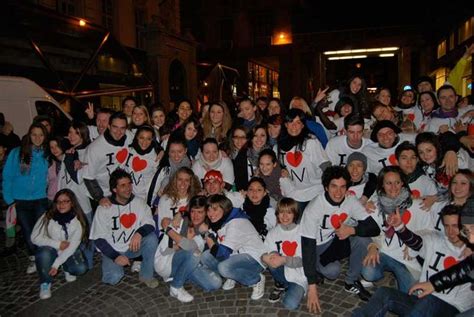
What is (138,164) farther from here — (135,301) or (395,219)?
(395,219)

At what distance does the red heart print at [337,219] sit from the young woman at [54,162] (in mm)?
3967

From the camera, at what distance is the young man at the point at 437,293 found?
10.7ft

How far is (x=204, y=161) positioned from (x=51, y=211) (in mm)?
2075

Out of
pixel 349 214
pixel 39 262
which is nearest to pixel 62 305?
pixel 39 262

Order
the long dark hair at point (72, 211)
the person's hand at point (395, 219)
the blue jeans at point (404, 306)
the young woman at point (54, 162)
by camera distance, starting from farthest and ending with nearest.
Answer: the young woman at point (54, 162), the long dark hair at point (72, 211), the person's hand at point (395, 219), the blue jeans at point (404, 306)

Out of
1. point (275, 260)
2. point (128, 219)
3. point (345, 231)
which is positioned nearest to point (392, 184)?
point (345, 231)

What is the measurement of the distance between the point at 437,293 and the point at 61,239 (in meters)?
4.27

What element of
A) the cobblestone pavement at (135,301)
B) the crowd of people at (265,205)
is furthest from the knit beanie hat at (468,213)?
the cobblestone pavement at (135,301)

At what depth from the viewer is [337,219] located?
4.31 metres

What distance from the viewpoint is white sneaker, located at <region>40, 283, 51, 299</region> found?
4454mm

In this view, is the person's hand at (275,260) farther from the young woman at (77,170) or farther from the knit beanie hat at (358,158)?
the young woman at (77,170)

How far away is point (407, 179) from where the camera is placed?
4363 mm

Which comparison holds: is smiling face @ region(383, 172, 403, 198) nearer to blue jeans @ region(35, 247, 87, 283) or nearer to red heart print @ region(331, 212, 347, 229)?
red heart print @ region(331, 212, 347, 229)

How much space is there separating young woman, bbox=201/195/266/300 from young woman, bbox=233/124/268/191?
83 centimetres
